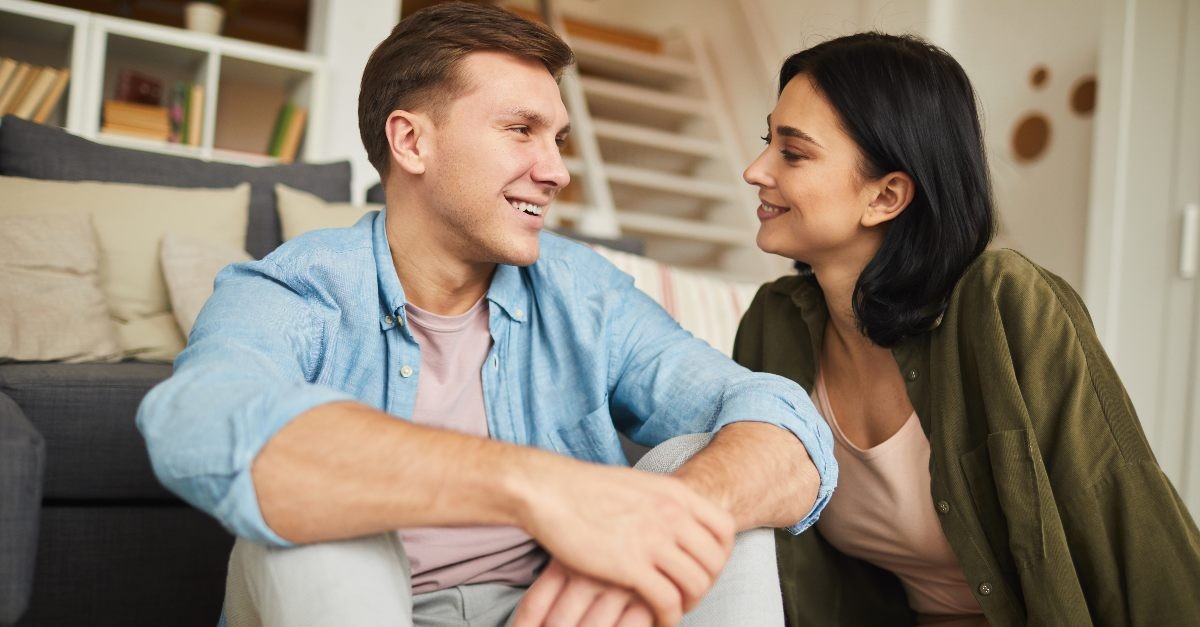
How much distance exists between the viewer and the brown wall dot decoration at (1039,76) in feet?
10.7

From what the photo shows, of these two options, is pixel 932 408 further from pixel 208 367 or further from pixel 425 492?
pixel 208 367

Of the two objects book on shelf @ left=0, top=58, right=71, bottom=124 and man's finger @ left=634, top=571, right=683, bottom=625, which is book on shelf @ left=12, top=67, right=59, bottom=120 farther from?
man's finger @ left=634, top=571, right=683, bottom=625

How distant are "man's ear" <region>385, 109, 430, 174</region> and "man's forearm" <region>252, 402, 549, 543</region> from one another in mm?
564

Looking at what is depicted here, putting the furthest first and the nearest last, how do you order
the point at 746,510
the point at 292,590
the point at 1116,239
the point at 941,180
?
the point at 1116,239
the point at 941,180
the point at 746,510
the point at 292,590

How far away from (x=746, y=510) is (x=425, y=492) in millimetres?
337

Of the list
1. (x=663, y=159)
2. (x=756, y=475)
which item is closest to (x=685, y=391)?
(x=756, y=475)

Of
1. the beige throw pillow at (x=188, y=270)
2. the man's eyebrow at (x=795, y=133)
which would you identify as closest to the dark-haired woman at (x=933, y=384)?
the man's eyebrow at (x=795, y=133)

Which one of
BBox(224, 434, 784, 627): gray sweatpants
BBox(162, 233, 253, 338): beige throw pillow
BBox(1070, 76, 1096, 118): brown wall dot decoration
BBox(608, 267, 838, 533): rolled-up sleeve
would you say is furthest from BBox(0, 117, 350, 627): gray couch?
BBox(1070, 76, 1096, 118): brown wall dot decoration

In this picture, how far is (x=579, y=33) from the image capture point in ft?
18.5

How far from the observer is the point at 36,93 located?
3.41 metres

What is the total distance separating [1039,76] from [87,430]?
121 inches

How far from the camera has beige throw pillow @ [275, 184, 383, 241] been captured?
226 cm

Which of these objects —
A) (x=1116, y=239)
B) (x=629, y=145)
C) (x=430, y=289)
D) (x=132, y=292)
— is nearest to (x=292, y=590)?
(x=430, y=289)

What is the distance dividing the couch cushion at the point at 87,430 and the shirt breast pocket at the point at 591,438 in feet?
2.63
